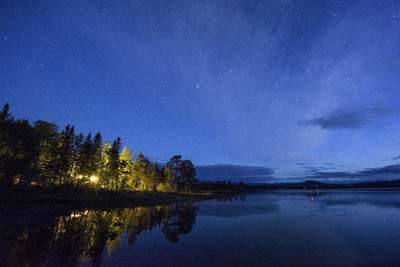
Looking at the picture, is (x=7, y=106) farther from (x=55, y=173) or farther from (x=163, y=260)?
(x=163, y=260)

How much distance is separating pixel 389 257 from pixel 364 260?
2.12 meters

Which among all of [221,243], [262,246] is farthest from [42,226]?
[262,246]

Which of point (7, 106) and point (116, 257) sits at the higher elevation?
point (7, 106)

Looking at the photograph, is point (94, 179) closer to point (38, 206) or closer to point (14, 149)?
point (14, 149)

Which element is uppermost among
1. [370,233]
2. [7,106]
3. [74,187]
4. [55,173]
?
[7,106]

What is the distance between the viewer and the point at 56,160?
40250 mm

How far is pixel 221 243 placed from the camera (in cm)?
1414

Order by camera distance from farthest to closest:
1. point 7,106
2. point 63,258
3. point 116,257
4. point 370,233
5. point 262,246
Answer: point 7,106, point 370,233, point 262,246, point 116,257, point 63,258

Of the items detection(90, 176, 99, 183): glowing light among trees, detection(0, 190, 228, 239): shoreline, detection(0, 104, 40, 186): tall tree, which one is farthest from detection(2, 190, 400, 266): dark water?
detection(90, 176, 99, 183): glowing light among trees

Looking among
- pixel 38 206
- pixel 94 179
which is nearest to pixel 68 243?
pixel 38 206

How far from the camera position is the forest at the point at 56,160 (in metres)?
28.7

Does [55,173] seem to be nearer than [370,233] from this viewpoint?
No

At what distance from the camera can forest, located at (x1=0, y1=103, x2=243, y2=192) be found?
94.3ft

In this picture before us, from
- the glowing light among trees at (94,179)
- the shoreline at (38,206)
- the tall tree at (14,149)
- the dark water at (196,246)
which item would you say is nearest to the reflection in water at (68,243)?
the dark water at (196,246)
